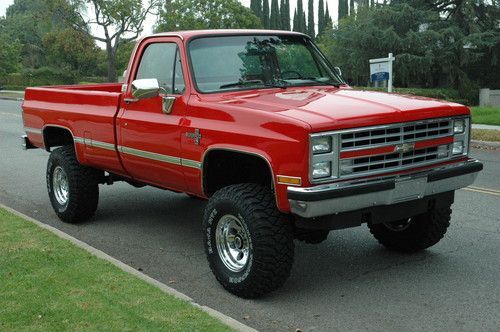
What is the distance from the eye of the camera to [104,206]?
29.0 feet

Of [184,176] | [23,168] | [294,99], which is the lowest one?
[23,168]

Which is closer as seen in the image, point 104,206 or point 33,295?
point 33,295

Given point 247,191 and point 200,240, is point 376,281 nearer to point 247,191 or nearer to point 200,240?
point 247,191

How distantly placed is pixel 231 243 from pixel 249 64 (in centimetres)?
175

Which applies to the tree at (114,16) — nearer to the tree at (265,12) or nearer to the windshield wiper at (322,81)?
the tree at (265,12)

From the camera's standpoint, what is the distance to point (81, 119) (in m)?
7.23

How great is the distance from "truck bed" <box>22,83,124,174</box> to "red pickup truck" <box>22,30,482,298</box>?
25 millimetres

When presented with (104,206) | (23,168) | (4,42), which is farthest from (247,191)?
(4,42)

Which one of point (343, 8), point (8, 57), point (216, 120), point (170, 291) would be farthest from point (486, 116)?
point (8, 57)

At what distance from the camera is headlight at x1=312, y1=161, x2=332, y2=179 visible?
184 inches

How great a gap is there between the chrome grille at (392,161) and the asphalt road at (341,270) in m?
1.00

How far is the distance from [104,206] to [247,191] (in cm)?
417

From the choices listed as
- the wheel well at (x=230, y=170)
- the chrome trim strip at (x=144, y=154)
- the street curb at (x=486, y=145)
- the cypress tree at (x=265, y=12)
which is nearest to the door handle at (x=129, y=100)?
the chrome trim strip at (x=144, y=154)

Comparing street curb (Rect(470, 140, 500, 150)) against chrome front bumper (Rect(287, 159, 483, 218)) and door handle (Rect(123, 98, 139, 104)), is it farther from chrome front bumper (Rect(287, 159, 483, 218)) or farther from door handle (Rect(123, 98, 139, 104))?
door handle (Rect(123, 98, 139, 104))
